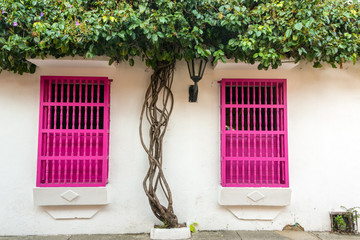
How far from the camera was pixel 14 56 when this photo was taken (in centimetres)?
337

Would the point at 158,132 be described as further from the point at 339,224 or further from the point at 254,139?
the point at 339,224

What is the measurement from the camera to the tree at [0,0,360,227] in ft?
9.96

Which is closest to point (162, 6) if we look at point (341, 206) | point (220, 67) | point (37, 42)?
point (220, 67)

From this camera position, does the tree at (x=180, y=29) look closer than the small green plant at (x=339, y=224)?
Yes

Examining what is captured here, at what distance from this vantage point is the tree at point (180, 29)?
3.04m

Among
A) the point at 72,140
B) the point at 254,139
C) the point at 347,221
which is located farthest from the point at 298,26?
the point at 72,140

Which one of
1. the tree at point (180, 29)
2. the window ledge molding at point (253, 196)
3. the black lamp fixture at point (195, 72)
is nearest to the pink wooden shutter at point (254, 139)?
the window ledge molding at point (253, 196)

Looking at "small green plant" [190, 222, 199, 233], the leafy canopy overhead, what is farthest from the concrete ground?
the leafy canopy overhead

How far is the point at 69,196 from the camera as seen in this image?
3.60 metres

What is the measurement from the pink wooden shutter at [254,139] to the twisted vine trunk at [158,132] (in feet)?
2.72

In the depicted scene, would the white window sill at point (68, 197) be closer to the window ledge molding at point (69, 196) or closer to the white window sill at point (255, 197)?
the window ledge molding at point (69, 196)

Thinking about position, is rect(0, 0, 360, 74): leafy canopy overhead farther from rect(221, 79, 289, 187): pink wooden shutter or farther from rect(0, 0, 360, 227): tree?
rect(221, 79, 289, 187): pink wooden shutter

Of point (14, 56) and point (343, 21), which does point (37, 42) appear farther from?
point (343, 21)

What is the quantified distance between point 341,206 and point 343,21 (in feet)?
8.81
